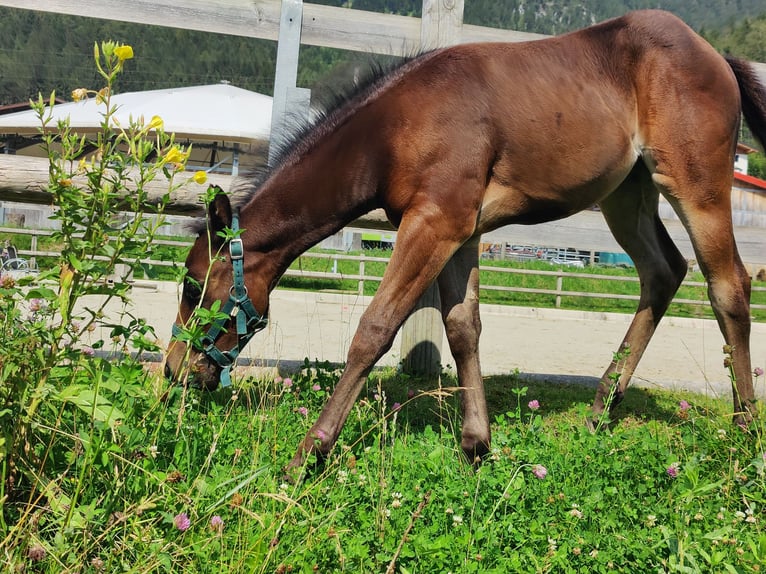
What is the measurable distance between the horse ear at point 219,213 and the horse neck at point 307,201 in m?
0.11

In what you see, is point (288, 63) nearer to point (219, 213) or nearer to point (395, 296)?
point (219, 213)

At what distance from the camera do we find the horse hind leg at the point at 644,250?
4.36 metres

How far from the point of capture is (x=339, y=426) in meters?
2.98

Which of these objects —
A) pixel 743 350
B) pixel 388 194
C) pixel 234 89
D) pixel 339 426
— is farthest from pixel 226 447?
pixel 234 89

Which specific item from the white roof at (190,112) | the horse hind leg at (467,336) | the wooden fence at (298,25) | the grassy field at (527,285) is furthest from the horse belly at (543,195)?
the grassy field at (527,285)

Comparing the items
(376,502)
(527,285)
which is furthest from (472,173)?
(527,285)

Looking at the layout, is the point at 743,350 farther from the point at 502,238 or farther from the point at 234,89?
the point at 234,89

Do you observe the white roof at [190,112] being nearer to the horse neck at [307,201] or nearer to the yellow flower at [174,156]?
the horse neck at [307,201]

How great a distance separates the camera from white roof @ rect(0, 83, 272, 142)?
13023mm

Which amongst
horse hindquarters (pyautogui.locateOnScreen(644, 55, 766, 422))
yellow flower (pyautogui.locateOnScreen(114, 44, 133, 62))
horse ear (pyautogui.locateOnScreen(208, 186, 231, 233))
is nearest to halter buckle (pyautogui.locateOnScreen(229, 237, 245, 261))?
horse ear (pyautogui.locateOnScreen(208, 186, 231, 233))

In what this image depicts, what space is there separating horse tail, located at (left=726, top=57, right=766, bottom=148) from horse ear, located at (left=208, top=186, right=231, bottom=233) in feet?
10.2

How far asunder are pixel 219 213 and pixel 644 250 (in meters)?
2.69

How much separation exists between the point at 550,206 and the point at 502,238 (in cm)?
159

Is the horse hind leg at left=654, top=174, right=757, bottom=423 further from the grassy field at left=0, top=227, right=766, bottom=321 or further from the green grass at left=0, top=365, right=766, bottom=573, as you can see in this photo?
the grassy field at left=0, top=227, right=766, bottom=321
